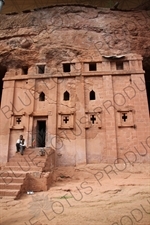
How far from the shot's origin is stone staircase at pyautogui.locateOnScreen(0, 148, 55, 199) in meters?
8.30

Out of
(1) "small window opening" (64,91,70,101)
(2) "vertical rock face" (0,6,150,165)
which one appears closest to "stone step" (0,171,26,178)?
(2) "vertical rock face" (0,6,150,165)

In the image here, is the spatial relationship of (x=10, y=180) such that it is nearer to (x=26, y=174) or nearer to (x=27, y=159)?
(x=26, y=174)

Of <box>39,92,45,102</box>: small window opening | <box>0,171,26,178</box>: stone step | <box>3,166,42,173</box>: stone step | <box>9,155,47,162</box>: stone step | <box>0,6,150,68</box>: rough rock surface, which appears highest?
<box>0,6,150,68</box>: rough rock surface

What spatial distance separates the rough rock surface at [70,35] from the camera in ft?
49.5

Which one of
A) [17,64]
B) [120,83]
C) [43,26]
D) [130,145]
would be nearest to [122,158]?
[130,145]

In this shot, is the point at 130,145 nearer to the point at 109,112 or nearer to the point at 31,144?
the point at 109,112

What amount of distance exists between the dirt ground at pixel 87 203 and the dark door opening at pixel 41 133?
316 centimetres

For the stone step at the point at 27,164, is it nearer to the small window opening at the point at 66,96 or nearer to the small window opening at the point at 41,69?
the small window opening at the point at 66,96

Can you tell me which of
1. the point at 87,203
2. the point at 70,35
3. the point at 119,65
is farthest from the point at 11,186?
the point at 70,35

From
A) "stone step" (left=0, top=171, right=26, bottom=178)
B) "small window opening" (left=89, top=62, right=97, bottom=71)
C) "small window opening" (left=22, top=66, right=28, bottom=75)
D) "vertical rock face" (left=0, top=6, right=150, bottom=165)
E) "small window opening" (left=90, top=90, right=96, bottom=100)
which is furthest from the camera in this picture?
"small window opening" (left=22, top=66, right=28, bottom=75)

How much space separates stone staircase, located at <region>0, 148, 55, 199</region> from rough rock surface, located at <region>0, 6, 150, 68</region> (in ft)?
22.7

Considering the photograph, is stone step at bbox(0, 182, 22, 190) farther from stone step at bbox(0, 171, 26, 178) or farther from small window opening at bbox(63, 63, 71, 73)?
small window opening at bbox(63, 63, 71, 73)

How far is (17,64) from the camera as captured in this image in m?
15.4

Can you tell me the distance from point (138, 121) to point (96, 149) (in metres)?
2.88
